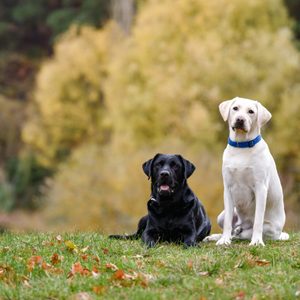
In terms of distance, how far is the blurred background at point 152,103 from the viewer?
2573 cm

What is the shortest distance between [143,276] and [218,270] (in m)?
0.69

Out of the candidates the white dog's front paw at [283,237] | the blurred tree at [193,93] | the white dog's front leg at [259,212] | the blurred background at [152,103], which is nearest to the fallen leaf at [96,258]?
the white dog's front leg at [259,212]

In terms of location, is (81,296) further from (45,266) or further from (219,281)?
(219,281)

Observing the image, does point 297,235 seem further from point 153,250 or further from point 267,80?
→ point 267,80

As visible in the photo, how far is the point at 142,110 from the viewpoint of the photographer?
29531mm

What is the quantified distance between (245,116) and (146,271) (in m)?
2.23

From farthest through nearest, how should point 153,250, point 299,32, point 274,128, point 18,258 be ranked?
point 299,32
point 274,128
point 153,250
point 18,258

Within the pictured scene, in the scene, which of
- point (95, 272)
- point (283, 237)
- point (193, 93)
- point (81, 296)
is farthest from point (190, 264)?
point (193, 93)

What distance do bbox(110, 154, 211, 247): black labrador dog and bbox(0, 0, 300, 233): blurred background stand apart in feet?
45.0

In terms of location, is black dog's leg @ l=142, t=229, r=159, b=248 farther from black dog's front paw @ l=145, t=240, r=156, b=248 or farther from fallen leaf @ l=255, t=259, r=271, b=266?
fallen leaf @ l=255, t=259, r=271, b=266

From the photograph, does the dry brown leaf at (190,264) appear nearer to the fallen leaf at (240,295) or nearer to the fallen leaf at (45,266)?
the fallen leaf at (240,295)

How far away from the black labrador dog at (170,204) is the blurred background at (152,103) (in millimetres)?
13716

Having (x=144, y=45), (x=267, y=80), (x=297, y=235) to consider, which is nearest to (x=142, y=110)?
(x=144, y=45)

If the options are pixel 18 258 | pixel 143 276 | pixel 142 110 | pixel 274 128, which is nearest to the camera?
pixel 143 276
